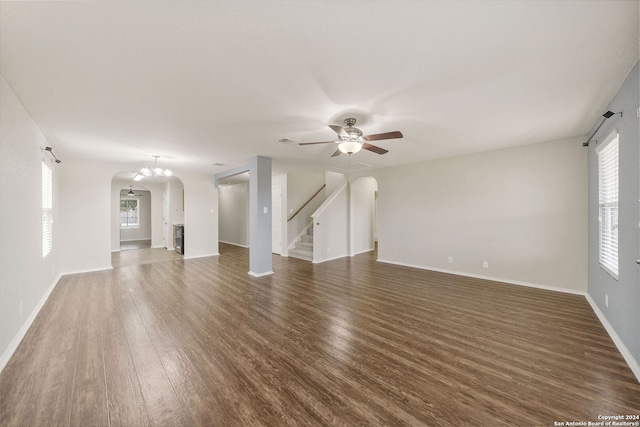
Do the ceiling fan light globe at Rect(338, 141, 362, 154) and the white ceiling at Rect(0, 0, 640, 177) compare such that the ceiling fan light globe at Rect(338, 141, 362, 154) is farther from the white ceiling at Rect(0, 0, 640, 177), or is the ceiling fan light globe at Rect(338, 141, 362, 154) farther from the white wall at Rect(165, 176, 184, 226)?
the white wall at Rect(165, 176, 184, 226)

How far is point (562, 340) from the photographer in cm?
250

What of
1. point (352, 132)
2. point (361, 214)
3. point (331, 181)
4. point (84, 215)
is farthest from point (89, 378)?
point (331, 181)

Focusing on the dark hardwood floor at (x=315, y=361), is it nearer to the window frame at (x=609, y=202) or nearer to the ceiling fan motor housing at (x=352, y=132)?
the window frame at (x=609, y=202)

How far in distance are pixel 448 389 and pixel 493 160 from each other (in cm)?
435

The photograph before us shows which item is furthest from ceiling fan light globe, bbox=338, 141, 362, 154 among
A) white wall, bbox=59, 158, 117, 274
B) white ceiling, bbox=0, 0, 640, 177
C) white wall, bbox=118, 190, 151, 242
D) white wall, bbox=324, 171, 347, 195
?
white wall, bbox=118, 190, 151, 242

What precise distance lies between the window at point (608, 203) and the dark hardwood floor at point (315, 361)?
0.78 m

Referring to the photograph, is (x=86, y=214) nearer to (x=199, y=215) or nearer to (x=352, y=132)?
(x=199, y=215)

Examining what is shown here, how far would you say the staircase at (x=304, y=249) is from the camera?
696 centimetres

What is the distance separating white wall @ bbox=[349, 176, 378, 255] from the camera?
296 inches

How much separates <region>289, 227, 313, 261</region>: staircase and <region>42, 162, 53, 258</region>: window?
16.3ft

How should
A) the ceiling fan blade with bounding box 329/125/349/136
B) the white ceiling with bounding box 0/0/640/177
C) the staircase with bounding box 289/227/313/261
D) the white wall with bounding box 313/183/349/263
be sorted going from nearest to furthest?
the white ceiling with bounding box 0/0/640/177, the ceiling fan blade with bounding box 329/125/349/136, the white wall with bounding box 313/183/349/263, the staircase with bounding box 289/227/313/261

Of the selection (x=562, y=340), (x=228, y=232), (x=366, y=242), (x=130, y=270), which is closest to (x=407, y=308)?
(x=562, y=340)

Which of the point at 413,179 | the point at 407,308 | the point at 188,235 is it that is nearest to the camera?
the point at 407,308

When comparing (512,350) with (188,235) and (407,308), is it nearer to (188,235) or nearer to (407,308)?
(407,308)
